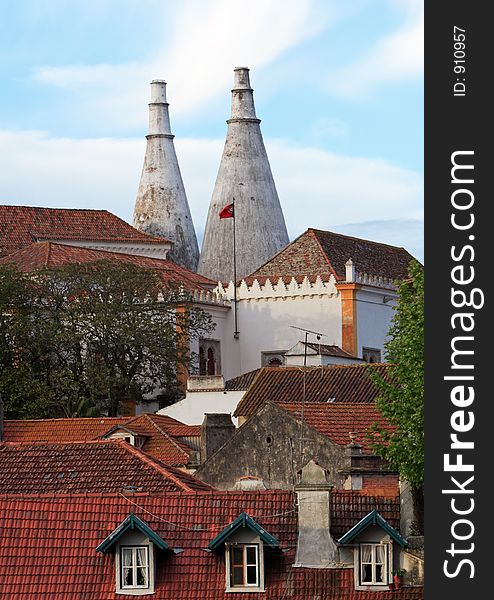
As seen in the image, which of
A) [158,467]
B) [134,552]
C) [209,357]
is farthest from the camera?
[209,357]

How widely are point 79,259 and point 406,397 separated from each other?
46.4m

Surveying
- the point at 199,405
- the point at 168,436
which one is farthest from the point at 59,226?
the point at 168,436

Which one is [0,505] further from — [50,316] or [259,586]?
[50,316]

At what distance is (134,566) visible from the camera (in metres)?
36.9

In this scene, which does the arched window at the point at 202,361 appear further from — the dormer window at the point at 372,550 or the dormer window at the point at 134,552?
the dormer window at the point at 134,552

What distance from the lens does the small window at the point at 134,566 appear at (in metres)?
36.7

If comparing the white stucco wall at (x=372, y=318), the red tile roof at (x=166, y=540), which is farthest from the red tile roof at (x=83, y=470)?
the white stucco wall at (x=372, y=318)

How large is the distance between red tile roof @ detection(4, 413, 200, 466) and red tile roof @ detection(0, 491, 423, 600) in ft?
76.3

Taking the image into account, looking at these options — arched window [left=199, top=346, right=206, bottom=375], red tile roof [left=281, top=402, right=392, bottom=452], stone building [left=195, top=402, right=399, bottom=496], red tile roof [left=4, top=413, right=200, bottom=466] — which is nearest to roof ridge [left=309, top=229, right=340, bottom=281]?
arched window [left=199, top=346, right=206, bottom=375]

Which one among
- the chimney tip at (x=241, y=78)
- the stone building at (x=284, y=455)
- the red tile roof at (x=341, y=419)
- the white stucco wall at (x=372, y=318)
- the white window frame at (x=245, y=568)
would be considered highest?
the chimney tip at (x=241, y=78)

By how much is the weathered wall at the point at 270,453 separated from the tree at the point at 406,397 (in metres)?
1.18

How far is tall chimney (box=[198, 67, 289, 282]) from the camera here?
370 feet

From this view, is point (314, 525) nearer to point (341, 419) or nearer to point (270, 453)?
point (270, 453)

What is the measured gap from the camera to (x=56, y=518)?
3803 centimetres
